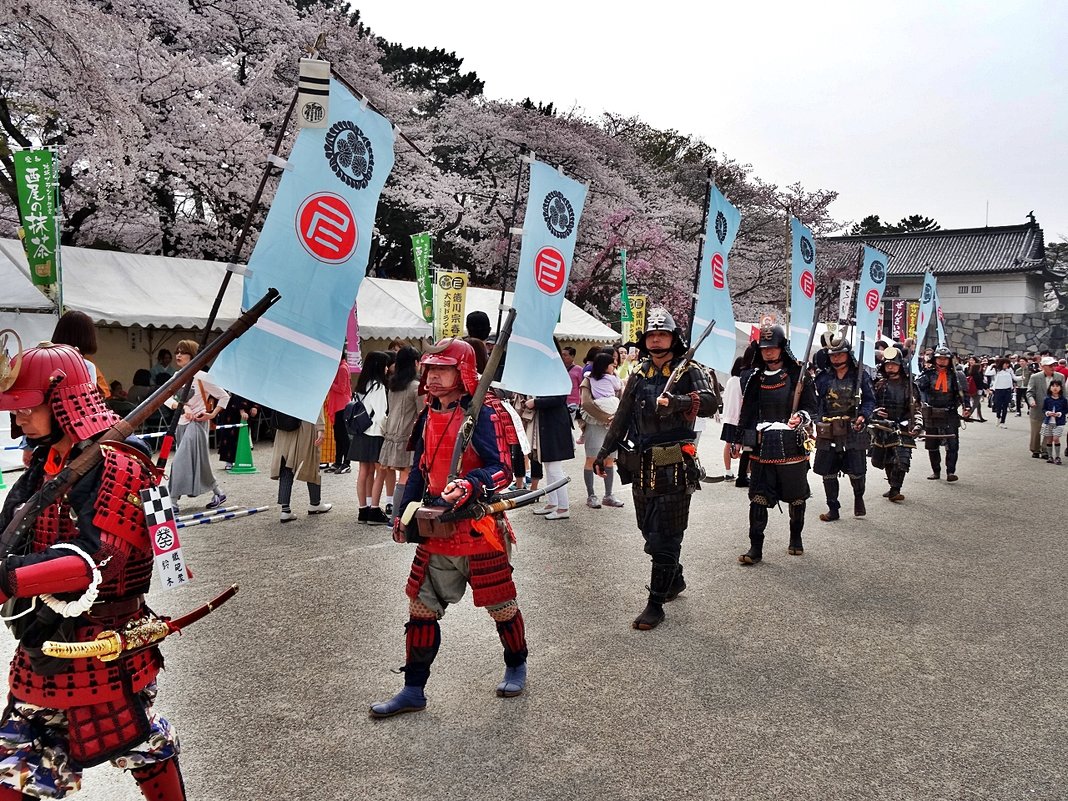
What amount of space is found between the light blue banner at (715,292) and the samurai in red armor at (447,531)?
137 inches

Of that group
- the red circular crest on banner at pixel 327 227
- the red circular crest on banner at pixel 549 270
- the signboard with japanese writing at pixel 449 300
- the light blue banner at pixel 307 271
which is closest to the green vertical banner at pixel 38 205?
the signboard with japanese writing at pixel 449 300

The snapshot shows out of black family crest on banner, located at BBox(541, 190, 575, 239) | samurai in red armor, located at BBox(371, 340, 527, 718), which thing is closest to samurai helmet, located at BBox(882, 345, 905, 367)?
black family crest on banner, located at BBox(541, 190, 575, 239)

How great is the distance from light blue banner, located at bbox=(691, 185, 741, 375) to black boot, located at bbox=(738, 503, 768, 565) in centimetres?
Result: 137

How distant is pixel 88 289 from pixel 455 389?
1130 centimetres

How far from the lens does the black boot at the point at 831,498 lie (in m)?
8.30

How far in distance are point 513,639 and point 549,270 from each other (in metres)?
3.36

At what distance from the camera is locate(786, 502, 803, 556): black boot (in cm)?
682

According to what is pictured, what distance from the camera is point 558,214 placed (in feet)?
21.6

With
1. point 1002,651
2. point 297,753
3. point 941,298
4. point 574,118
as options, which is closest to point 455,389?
point 297,753

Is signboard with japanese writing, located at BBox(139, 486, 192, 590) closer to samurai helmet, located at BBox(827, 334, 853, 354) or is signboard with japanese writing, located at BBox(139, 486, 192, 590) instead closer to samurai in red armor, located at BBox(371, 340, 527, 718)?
samurai in red armor, located at BBox(371, 340, 527, 718)

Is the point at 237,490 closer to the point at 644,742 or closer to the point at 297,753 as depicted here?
the point at 297,753

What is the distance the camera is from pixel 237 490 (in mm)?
9508

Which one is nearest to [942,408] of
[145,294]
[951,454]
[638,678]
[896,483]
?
[951,454]

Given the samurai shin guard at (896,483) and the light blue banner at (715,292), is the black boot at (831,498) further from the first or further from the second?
the light blue banner at (715,292)
